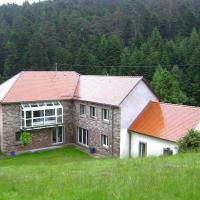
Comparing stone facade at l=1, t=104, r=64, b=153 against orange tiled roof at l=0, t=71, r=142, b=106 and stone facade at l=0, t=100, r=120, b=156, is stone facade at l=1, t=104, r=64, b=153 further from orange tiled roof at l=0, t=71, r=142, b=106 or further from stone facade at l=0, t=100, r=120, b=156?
orange tiled roof at l=0, t=71, r=142, b=106

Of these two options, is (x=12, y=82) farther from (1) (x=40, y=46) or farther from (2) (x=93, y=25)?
(2) (x=93, y=25)

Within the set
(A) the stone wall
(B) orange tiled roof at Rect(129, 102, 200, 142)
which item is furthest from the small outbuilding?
(A) the stone wall

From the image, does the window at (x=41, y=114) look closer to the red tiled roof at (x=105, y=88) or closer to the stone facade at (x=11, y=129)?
the stone facade at (x=11, y=129)

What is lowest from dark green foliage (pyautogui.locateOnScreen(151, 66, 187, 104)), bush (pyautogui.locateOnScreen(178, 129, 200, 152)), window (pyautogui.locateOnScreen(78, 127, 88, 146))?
window (pyautogui.locateOnScreen(78, 127, 88, 146))

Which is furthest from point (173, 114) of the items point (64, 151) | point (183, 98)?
point (183, 98)

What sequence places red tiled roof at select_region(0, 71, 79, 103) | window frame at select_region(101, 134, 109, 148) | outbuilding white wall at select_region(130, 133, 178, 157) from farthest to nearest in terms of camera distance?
red tiled roof at select_region(0, 71, 79, 103) < window frame at select_region(101, 134, 109, 148) < outbuilding white wall at select_region(130, 133, 178, 157)

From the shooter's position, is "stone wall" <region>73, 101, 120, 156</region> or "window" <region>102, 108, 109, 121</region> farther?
"window" <region>102, 108, 109, 121</region>

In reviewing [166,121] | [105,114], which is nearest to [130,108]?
[105,114]

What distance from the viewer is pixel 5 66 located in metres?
62.8

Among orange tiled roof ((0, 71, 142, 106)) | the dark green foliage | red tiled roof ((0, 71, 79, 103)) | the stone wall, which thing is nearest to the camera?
the stone wall

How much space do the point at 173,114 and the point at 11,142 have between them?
13.8 m

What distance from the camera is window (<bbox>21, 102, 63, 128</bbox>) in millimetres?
30109

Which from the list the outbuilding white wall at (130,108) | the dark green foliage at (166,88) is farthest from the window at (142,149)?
the dark green foliage at (166,88)

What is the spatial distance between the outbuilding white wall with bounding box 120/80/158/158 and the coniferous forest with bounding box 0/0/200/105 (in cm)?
1860
